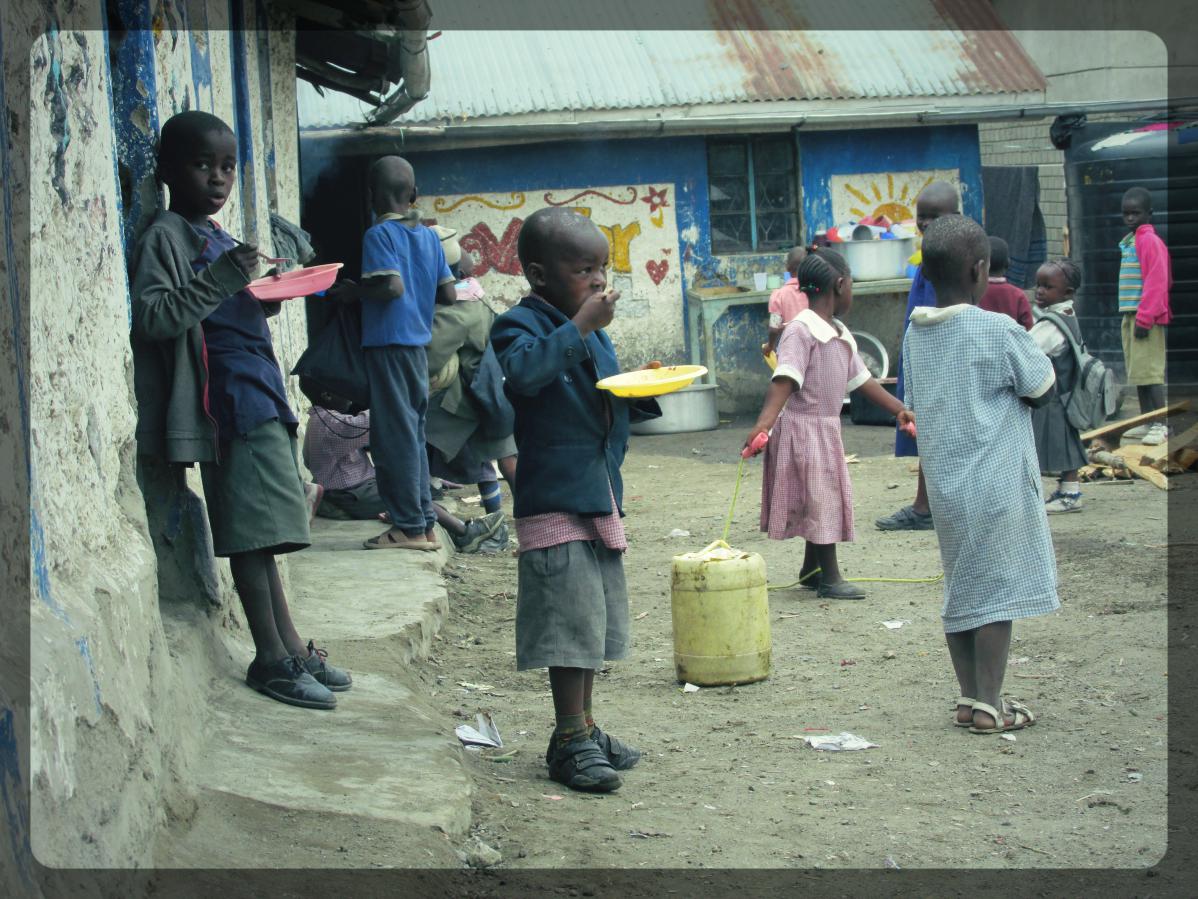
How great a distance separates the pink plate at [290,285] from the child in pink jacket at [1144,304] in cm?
872

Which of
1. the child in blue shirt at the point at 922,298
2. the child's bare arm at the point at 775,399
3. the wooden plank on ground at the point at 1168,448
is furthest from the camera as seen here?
the wooden plank on ground at the point at 1168,448

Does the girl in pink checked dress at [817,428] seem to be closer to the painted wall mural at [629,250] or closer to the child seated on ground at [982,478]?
the child seated on ground at [982,478]

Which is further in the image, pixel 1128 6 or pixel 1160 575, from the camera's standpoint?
pixel 1128 6

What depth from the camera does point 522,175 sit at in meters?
14.3

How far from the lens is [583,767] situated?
3930 millimetres

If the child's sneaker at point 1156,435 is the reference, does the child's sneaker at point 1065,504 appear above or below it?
below

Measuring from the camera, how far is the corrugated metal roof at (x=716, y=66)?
557 inches

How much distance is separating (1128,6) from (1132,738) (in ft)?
54.0

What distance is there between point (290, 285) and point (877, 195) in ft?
40.1

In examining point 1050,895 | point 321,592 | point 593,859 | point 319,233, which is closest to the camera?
point 1050,895

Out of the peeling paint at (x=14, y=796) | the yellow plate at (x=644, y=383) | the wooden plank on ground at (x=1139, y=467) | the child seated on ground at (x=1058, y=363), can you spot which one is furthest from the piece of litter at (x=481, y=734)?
the wooden plank on ground at (x=1139, y=467)

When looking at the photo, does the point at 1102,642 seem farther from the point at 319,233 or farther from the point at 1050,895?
the point at 319,233

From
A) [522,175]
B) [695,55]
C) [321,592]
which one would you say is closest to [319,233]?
[522,175]

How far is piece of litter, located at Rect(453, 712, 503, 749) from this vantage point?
4.43m
